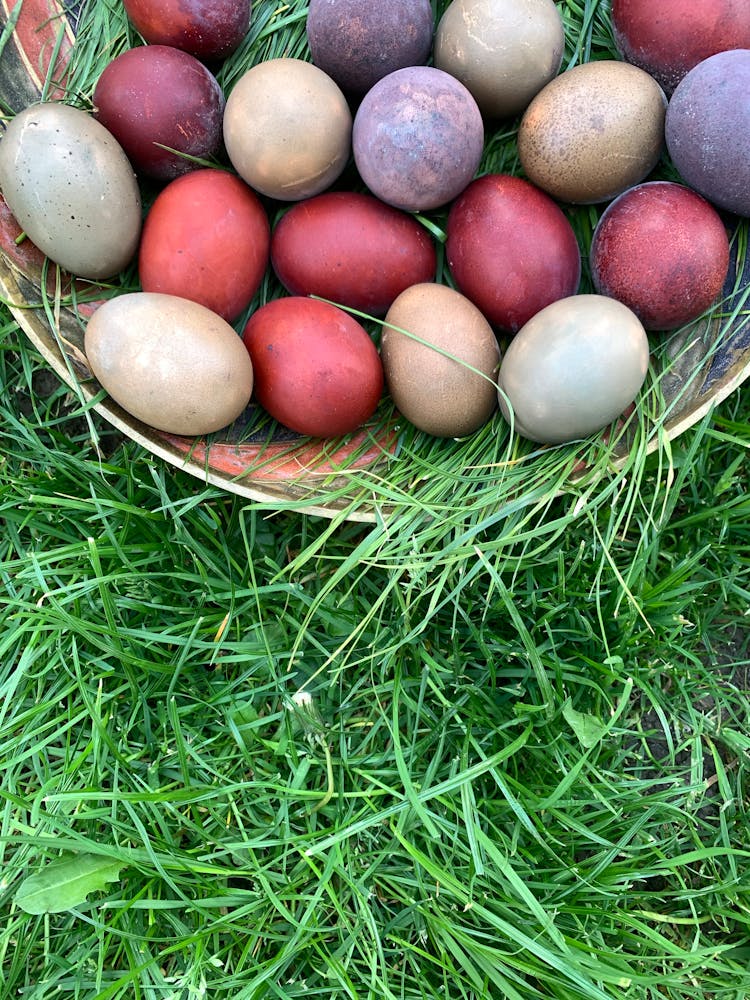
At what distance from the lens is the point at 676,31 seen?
4.63 ft

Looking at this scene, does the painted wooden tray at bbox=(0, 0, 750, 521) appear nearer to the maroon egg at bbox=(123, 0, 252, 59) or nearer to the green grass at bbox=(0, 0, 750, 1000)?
the green grass at bbox=(0, 0, 750, 1000)

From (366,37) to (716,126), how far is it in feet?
2.02

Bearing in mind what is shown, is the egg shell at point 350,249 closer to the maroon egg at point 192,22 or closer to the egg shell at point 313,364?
the egg shell at point 313,364

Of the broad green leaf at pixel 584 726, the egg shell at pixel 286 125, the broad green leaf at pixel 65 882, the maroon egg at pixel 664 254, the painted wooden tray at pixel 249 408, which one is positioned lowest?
the broad green leaf at pixel 65 882

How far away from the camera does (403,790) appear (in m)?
1.50

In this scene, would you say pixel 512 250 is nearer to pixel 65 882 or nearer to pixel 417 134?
pixel 417 134

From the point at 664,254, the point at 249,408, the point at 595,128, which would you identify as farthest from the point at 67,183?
the point at 664,254

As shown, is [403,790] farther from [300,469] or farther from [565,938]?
[300,469]

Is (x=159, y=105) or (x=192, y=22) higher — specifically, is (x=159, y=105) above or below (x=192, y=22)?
below

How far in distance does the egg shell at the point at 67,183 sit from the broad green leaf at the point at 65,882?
106 cm

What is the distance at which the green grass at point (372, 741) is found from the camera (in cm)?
142

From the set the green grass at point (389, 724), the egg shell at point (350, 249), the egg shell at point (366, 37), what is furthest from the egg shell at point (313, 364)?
the egg shell at point (366, 37)

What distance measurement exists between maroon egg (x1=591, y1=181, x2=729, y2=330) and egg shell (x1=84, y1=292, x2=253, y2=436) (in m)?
0.69

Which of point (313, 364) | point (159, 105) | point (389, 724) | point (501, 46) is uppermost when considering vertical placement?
point (501, 46)
